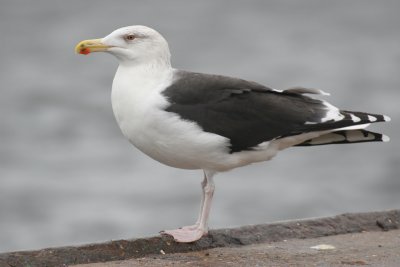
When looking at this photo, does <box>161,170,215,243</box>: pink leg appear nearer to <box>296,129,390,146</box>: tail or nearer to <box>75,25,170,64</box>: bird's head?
<box>296,129,390,146</box>: tail

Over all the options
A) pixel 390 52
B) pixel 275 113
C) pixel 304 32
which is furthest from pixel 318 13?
pixel 275 113

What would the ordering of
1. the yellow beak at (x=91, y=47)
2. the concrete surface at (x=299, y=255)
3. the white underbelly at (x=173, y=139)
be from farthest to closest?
the yellow beak at (x=91, y=47) → the white underbelly at (x=173, y=139) → the concrete surface at (x=299, y=255)

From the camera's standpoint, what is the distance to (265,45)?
26.5 m

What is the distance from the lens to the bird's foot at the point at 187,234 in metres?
7.09

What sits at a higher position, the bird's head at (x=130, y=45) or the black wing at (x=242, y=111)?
the bird's head at (x=130, y=45)

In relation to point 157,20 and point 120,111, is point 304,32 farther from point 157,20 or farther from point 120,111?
point 120,111

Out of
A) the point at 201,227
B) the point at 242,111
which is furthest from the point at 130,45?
the point at 201,227

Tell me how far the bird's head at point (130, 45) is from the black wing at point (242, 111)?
0.28 m

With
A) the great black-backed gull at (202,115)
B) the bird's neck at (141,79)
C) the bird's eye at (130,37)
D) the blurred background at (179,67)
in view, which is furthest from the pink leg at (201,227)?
the blurred background at (179,67)

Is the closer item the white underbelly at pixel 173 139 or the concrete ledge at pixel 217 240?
the concrete ledge at pixel 217 240

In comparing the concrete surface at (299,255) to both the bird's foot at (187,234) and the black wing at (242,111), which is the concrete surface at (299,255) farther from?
the black wing at (242,111)

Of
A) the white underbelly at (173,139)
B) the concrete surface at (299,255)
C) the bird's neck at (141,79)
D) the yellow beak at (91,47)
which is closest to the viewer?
the concrete surface at (299,255)

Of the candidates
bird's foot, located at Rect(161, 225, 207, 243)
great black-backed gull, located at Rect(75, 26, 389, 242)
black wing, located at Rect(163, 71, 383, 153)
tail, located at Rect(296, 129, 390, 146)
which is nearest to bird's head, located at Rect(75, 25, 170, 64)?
great black-backed gull, located at Rect(75, 26, 389, 242)

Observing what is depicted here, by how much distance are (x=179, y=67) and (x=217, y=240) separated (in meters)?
16.2
